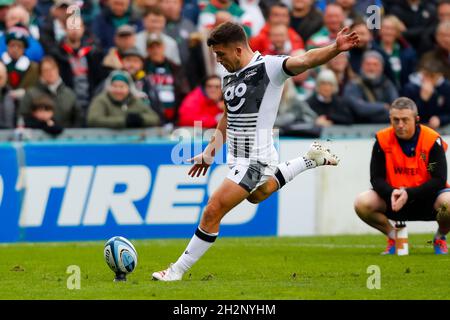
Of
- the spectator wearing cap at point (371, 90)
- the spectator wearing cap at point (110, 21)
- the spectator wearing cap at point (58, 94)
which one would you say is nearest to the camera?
the spectator wearing cap at point (58, 94)

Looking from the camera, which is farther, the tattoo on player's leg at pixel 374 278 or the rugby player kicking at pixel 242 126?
the rugby player kicking at pixel 242 126

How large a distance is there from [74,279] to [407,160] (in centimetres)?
483

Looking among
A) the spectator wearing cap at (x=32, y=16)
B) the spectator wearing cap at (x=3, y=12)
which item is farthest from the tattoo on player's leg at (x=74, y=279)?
the spectator wearing cap at (x=3, y=12)

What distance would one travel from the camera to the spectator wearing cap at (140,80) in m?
18.7

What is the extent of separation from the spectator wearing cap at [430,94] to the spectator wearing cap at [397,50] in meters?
0.78

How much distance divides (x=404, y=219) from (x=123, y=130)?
16.6 feet

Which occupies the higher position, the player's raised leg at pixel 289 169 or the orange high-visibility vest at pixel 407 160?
the orange high-visibility vest at pixel 407 160

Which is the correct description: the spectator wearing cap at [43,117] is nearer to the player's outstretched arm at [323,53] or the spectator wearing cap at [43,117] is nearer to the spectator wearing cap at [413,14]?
the player's outstretched arm at [323,53]

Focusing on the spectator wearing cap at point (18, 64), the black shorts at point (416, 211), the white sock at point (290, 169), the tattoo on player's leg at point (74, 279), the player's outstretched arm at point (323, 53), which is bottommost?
the tattoo on player's leg at point (74, 279)

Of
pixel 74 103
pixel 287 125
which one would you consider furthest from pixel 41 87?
pixel 287 125

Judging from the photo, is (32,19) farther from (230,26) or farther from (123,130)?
(230,26)

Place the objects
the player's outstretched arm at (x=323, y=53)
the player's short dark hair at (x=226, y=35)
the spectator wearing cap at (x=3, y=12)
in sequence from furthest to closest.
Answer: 1. the spectator wearing cap at (x=3, y=12)
2. the player's short dark hair at (x=226, y=35)
3. the player's outstretched arm at (x=323, y=53)

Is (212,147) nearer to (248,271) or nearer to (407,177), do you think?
(248,271)

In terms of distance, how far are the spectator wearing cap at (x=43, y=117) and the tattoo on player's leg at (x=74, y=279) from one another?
4922 mm
